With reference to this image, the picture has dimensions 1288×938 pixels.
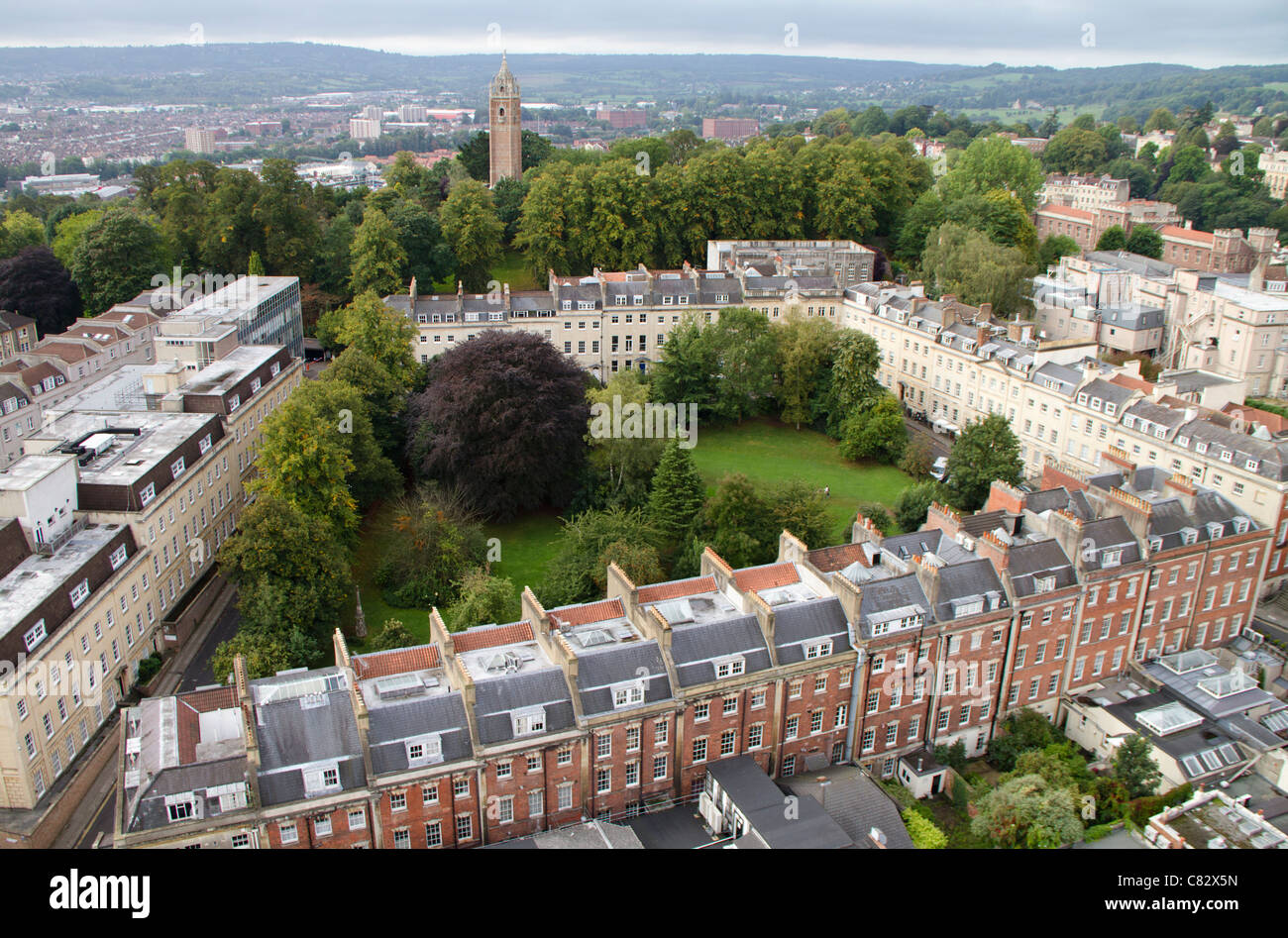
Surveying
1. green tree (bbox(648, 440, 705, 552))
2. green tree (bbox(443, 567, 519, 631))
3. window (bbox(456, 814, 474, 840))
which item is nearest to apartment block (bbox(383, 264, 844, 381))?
green tree (bbox(648, 440, 705, 552))

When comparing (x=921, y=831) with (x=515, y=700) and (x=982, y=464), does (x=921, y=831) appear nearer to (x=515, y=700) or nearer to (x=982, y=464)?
(x=515, y=700)

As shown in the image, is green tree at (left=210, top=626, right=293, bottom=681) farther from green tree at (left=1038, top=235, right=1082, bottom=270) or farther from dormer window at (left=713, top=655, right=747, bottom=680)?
green tree at (left=1038, top=235, right=1082, bottom=270)

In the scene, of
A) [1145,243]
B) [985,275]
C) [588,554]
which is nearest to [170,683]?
[588,554]

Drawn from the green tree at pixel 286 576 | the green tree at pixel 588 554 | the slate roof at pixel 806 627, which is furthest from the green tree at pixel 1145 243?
the green tree at pixel 286 576

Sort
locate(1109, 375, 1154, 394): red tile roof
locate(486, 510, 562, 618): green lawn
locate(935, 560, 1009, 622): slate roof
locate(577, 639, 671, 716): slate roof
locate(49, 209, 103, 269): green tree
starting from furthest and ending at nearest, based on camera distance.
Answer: locate(49, 209, 103, 269): green tree < locate(1109, 375, 1154, 394): red tile roof < locate(486, 510, 562, 618): green lawn < locate(935, 560, 1009, 622): slate roof < locate(577, 639, 671, 716): slate roof

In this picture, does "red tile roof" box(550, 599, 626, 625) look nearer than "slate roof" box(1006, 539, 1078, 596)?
Yes
